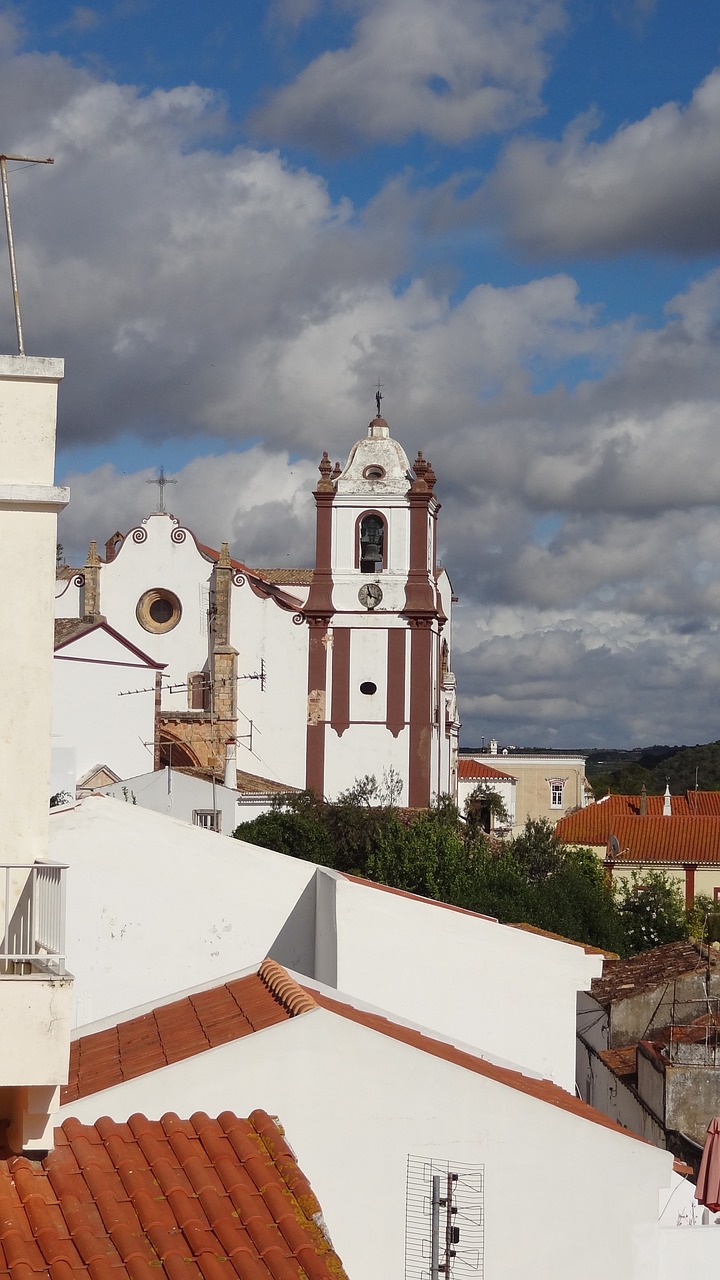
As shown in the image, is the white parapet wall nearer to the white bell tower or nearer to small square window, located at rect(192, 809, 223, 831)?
small square window, located at rect(192, 809, 223, 831)

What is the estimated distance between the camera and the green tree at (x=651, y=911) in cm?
3978

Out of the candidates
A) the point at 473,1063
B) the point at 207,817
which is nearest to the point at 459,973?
the point at 473,1063

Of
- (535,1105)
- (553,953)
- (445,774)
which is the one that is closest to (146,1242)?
(535,1105)

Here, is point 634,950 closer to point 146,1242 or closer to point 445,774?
point 445,774

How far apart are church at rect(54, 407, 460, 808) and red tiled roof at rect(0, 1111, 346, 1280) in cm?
3699

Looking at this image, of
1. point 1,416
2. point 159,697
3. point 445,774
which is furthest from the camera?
point 445,774

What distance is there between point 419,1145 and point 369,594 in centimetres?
3860

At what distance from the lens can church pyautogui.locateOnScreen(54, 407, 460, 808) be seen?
46.2 metres

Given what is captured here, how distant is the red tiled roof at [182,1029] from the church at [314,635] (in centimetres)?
3337

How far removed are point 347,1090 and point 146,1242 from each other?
2505 mm

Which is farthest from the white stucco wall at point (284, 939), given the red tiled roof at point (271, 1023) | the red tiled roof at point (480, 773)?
the red tiled roof at point (480, 773)

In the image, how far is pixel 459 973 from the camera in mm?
14250

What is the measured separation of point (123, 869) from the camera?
1566cm

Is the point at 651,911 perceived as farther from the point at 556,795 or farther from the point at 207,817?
the point at 556,795
